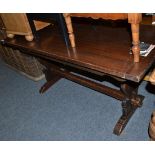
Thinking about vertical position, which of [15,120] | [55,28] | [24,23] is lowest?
[15,120]

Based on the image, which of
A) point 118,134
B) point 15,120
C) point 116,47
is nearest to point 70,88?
point 15,120

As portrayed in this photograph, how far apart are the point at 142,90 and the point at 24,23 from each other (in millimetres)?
1302

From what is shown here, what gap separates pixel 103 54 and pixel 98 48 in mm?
99

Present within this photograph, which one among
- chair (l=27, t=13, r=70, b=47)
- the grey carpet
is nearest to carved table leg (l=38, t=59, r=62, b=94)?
the grey carpet

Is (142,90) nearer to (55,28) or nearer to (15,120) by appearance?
(55,28)

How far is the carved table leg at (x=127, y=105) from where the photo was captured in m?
1.62

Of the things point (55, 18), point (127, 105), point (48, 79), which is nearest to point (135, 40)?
point (55, 18)

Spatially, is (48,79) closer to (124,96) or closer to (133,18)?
(124,96)

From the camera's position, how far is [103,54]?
1.34 metres

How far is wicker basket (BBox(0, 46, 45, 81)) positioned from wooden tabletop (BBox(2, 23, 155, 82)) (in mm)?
556

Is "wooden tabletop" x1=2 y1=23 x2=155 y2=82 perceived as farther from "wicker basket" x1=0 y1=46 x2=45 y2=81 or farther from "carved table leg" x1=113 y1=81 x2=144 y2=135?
"wicker basket" x1=0 y1=46 x2=45 y2=81

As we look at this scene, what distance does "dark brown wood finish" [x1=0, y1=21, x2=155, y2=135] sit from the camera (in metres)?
1.19

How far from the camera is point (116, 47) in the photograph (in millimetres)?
1388

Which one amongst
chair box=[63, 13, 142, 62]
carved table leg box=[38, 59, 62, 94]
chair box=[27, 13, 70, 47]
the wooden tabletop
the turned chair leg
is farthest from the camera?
carved table leg box=[38, 59, 62, 94]
